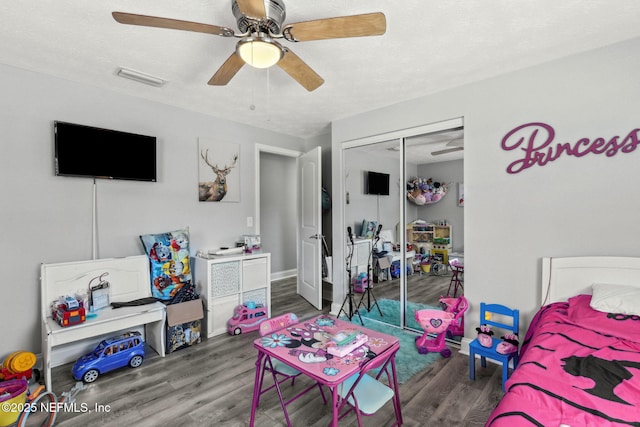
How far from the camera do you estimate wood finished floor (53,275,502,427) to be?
6.21ft

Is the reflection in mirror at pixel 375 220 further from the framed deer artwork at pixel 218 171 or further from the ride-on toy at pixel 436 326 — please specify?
the framed deer artwork at pixel 218 171

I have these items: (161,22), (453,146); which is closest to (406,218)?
(453,146)

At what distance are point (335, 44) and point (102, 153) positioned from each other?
90.1 inches

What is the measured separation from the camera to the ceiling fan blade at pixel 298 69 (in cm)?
179

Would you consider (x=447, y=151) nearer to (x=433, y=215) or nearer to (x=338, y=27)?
(x=433, y=215)

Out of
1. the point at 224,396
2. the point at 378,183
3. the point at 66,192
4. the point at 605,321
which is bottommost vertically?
the point at 224,396

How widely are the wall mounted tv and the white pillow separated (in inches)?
148

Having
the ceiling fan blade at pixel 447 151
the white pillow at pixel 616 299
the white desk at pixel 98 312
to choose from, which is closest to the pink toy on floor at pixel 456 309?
the white pillow at pixel 616 299

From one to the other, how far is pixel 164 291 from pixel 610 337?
11.2 ft

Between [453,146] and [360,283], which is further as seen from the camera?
[360,283]

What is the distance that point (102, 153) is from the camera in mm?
2748

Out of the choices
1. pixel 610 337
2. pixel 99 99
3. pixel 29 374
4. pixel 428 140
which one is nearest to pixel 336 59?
pixel 428 140

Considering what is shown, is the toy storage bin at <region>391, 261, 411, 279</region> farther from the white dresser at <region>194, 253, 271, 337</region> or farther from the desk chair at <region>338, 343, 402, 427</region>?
the desk chair at <region>338, 343, 402, 427</region>

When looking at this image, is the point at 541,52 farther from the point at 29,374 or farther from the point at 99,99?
the point at 29,374
